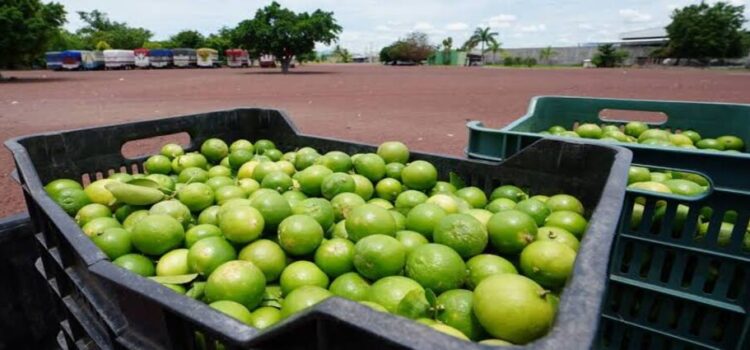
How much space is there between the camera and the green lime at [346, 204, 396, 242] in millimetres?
1955

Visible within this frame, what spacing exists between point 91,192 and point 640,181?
2.86 m

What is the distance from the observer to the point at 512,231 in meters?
1.82

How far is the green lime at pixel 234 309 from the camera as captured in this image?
1483 millimetres

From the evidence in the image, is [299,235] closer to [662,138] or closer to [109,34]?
[662,138]

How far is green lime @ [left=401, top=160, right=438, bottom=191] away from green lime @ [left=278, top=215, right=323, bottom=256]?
2.33ft

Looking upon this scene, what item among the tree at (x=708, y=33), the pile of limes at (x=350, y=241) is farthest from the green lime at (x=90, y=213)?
the tree at (x=708, y=33)

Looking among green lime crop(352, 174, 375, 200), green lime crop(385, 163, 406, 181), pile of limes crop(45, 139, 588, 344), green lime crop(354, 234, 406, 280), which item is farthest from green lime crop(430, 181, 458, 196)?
green lime crop(354, 234, 406, 280)

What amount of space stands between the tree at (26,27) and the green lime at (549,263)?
27.8 m

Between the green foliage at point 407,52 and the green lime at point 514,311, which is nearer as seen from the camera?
the green lime at point 514,311

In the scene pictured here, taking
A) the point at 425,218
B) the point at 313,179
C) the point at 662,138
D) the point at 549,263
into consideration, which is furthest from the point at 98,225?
the point at 662,138

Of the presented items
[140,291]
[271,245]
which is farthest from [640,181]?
[140,291]

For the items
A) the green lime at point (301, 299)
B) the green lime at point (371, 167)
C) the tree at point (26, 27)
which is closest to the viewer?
the green lime at point (301, 299)

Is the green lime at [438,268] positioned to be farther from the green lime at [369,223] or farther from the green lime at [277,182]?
the green lime at [277,182]

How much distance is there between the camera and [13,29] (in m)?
22.1
